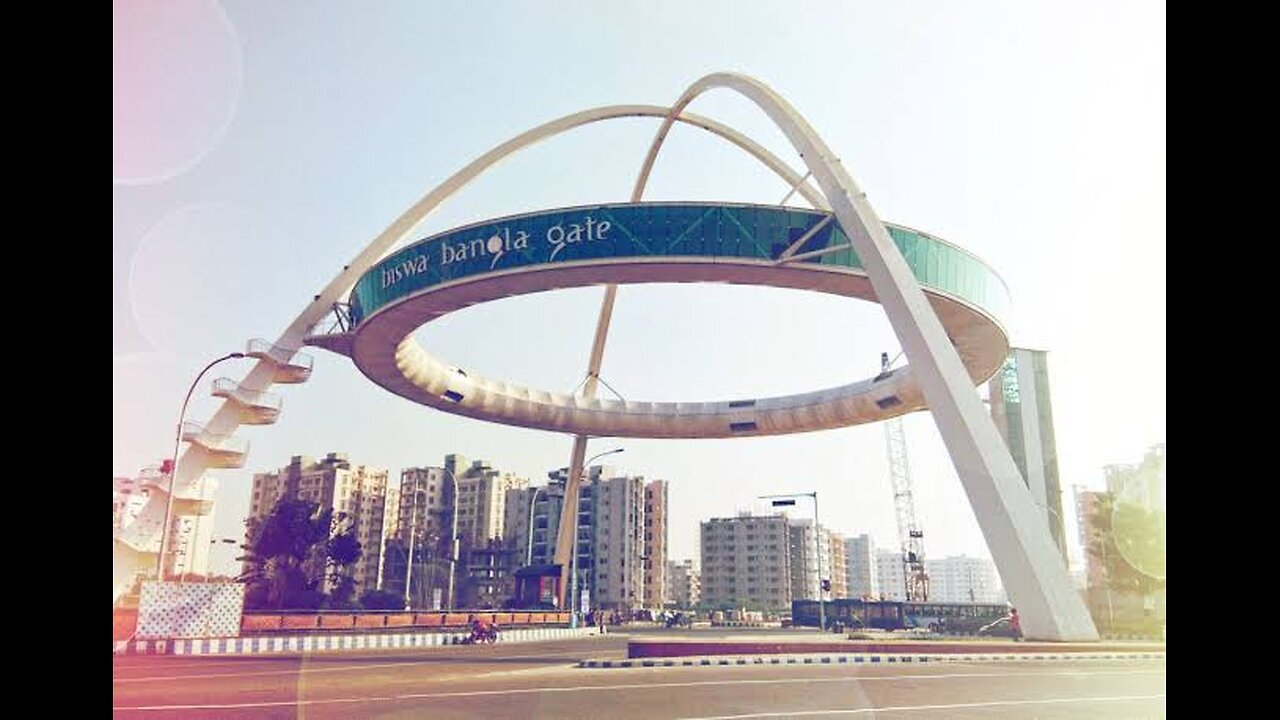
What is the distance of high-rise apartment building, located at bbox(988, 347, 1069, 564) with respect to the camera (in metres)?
65.1

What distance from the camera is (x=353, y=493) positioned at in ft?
449

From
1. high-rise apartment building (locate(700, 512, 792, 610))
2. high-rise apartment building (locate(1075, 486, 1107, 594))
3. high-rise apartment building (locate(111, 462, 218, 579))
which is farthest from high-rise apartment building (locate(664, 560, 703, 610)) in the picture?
high-rise apartment building (locate(1075, 486, 1107, 594))

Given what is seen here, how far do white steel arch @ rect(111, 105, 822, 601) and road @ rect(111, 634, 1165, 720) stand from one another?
18968mm

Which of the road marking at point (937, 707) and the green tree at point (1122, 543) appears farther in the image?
the green tree at point (1122, 543)

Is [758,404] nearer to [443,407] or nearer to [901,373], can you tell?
[901,373]

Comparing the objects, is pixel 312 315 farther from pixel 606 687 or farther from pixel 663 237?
pixel 606 687

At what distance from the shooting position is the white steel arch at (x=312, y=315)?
41.4 meters

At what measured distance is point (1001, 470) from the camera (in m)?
24.7

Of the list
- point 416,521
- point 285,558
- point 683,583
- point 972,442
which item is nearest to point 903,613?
point 972,442

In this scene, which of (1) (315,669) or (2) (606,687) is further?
(1) (315,669)

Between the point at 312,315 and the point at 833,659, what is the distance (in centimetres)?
3522

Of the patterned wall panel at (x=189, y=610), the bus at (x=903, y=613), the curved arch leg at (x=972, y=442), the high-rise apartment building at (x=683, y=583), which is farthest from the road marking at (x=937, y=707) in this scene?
the high-rise apartment building at (x=683, y=583)

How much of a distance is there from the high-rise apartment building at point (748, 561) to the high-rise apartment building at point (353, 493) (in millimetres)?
57234

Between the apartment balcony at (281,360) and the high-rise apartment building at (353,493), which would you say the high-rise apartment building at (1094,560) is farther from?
the high-rise apartment building at (353,493)
